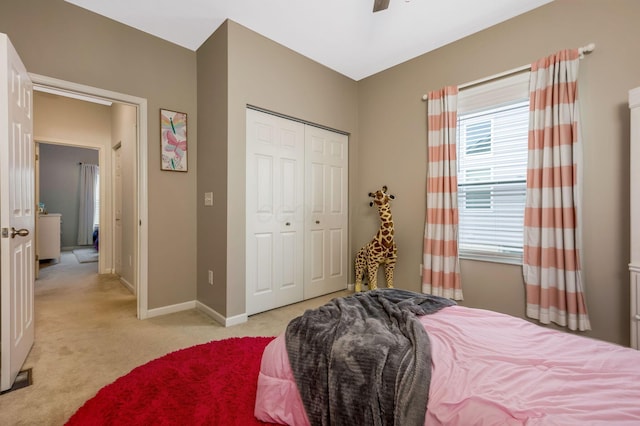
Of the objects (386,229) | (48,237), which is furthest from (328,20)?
(48,237)

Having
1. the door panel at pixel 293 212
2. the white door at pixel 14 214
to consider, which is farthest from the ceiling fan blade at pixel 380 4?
the white door at pixel 14 214

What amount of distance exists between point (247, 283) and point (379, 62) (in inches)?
115

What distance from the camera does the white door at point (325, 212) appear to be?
3.40m

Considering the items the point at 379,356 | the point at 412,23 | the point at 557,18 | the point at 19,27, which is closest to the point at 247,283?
the point at 379,356

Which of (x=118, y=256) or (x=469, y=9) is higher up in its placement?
(x=469, y=9)

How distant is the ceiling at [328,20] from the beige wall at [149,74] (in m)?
0.16

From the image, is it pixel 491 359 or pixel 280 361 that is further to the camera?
pixel 280 361

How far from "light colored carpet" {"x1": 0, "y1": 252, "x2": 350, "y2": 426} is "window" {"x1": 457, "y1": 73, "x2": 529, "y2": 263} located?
5.83 ft

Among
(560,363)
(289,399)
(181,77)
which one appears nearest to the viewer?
(560,363)

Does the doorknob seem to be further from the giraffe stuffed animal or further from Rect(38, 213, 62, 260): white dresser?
Rect(38, 213, 62, 260): white dresser

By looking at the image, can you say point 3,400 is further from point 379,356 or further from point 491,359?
point 491,359

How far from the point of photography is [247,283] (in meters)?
2.84

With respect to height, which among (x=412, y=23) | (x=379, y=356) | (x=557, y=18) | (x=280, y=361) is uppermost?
(x=412, y=23)

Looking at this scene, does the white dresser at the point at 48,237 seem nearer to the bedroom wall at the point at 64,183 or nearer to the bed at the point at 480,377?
the bedroom wall at the point at 64,183
